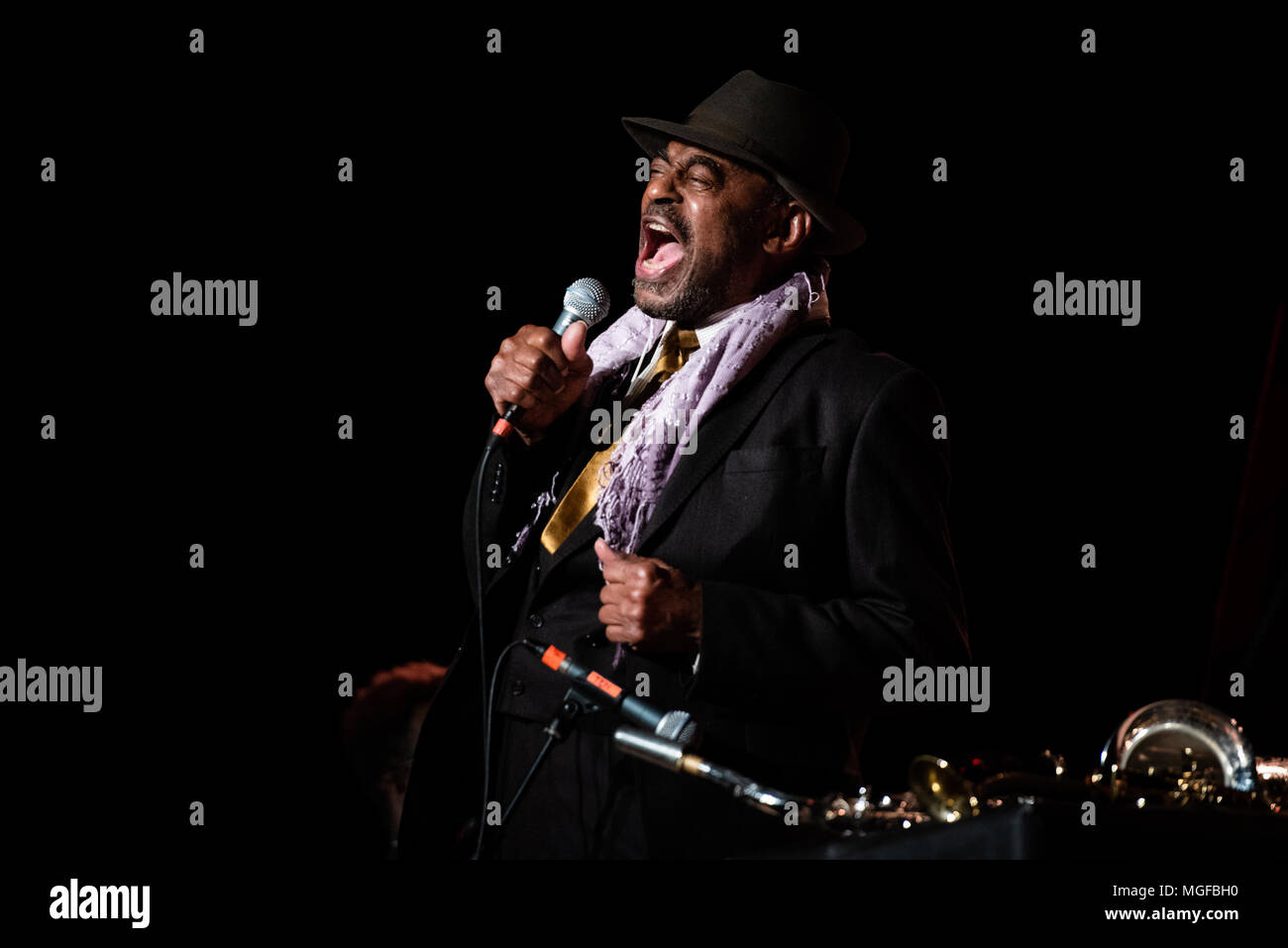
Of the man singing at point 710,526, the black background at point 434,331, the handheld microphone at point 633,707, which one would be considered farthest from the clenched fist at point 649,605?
the black background at point 434,331

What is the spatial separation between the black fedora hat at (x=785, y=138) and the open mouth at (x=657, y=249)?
7.4 inches

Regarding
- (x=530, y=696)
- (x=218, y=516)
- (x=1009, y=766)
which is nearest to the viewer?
(x=1009, y=766)

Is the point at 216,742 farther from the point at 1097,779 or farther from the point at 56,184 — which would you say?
the point at 1097,779

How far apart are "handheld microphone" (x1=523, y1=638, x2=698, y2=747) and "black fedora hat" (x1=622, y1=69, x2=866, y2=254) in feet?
3.76

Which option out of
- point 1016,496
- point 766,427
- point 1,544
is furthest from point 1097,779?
point 1,544

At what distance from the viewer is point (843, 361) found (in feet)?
8.25

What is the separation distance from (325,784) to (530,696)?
186 centimetres

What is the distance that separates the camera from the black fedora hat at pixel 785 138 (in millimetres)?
2740

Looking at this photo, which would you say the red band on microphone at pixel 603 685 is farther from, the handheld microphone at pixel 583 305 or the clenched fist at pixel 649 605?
the handheld microphone at pixel 583 305

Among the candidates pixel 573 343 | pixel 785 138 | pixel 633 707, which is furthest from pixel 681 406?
pixel 633 707

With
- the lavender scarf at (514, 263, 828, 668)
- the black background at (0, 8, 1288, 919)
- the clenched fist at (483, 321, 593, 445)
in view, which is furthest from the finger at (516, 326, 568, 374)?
the black background at (0, 8, 1288, 919)

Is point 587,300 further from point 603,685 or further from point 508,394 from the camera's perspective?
point 603,685

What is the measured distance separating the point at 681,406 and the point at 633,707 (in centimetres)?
76

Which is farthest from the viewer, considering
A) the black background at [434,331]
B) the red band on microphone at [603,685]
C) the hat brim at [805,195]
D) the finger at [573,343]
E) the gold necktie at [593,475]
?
the black background at [434,331]
